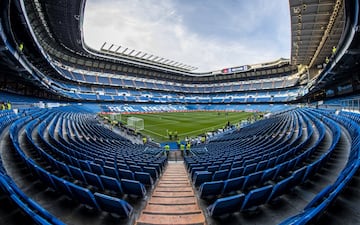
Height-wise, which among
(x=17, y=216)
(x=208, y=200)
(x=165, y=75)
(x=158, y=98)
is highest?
(x=165, y=75)

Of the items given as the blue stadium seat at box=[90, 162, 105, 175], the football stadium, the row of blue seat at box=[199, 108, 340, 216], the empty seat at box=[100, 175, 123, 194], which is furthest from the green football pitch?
the row of blue seat at box=[199, 108, 340, 216]

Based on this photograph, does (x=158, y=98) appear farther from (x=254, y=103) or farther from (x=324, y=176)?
(x=324, y=176)

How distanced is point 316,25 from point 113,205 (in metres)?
31.0

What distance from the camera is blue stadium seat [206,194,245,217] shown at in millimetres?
3461

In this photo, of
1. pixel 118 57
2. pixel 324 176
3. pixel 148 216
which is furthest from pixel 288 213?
pixel 118 57

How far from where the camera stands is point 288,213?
12.6ft

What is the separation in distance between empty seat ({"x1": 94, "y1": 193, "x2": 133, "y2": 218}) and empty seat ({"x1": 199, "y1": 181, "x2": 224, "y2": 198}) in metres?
1.72

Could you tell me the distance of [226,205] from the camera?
3592 mm

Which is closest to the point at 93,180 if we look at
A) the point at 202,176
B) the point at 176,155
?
the point at 202,176

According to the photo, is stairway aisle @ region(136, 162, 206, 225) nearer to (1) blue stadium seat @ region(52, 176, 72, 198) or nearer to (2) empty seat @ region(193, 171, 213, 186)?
(2) empty seat @ region(193, 171, 213, 186)

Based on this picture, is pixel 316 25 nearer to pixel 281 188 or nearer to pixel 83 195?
pixel 281 188

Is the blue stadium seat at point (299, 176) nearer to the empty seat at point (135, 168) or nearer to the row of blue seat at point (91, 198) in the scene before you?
the row of blue seat at point (91, 198)

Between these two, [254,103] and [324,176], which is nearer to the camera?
[324,176]

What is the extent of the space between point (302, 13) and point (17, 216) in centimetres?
2860
